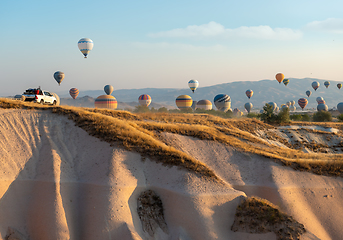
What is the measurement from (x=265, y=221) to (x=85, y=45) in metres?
62.4

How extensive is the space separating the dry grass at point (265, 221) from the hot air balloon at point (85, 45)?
6039 centimetres

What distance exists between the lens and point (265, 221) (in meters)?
21.3

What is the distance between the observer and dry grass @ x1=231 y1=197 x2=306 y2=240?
823 inches

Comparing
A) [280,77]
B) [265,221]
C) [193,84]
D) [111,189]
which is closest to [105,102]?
[193,84]

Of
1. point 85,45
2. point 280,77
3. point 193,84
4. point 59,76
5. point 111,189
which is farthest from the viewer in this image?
point 280,77

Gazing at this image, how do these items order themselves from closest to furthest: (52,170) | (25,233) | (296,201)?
1. (25,233)
2. (52,170)
3. (296,201)

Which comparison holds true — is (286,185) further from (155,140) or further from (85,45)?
(85,45)

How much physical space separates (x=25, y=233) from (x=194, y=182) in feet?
40.3

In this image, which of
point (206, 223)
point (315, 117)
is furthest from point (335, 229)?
point (315, 117)

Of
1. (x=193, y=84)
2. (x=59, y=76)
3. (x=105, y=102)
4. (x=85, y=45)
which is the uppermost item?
(x=85, y=45)

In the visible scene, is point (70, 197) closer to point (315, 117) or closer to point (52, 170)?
point (52, 170)

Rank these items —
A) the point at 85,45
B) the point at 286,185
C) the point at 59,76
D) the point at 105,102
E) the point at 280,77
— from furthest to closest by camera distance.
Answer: the point at 280,77
the point at 59,76
the point at 105,102
the point at 85,45
the point at 286,185

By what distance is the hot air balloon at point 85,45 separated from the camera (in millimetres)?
71625

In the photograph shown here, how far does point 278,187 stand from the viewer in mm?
25516
